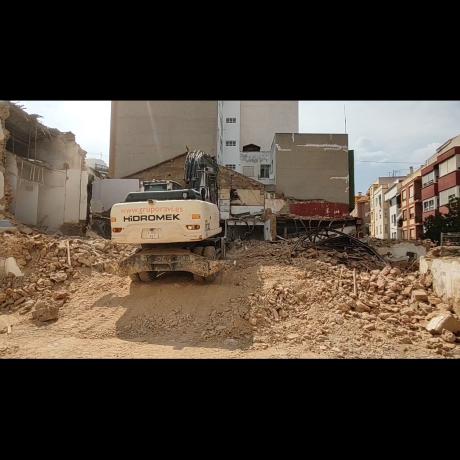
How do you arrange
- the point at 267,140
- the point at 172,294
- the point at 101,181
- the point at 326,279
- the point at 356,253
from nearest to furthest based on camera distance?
1. the point at 172,294
2. the point at 326,279
3. the point at 356,253
4. the point at 101,181
5. the point at 267,140

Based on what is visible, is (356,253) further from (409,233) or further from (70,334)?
(409,233)

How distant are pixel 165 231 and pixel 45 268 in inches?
155

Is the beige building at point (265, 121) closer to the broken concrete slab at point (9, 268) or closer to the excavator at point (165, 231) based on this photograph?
the excavator at point (165, 231)

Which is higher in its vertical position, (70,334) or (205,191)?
(205,191)

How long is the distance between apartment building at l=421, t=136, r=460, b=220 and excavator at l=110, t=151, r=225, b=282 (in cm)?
2502

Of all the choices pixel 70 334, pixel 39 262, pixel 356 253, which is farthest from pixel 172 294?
pixel 356 253

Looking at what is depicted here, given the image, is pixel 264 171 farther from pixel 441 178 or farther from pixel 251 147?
pixel 441 178

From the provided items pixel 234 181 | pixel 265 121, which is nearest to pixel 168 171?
pixel 234 181

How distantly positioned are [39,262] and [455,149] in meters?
29.7

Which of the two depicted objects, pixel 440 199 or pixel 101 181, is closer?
pixel 101 181

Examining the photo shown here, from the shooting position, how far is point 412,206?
119 feet

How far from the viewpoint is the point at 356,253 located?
11500 millimetres

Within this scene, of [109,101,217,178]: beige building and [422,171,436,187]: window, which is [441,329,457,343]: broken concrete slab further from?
[422,171,436,187]: window

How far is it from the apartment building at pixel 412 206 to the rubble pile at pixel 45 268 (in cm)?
3232
